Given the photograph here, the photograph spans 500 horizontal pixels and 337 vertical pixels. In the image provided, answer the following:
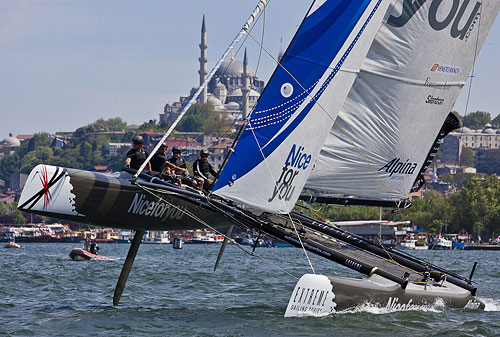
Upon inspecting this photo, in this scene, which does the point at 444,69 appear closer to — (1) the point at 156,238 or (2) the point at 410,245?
(2) the point at 410,245

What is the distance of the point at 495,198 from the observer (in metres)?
85.1

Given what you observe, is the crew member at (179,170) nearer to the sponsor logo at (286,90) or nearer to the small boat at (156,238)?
the sponsor logo at (286,90)

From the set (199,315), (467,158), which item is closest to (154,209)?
(199,315)

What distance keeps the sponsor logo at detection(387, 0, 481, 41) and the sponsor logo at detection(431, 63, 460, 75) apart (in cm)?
50

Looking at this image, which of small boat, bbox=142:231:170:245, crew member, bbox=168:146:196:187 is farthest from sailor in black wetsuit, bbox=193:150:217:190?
small boat, bbox=142:231:170:245

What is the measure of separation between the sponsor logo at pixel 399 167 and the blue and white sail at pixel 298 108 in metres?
3.07

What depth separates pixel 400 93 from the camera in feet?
52.1

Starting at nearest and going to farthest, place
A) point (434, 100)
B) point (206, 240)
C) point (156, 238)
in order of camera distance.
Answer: point (434, 100) → point (206, 240) → point (156, 238)

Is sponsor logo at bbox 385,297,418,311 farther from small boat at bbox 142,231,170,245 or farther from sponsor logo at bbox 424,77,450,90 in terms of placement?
small boat at bbox 142,231,170,245

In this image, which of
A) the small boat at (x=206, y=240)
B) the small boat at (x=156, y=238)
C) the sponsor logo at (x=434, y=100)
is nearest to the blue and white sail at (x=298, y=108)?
the sponsor logo at (x=434, y=100)

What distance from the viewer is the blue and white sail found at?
1309cm

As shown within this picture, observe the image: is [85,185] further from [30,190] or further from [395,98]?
[395,98]

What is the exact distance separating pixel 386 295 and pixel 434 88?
157 inches

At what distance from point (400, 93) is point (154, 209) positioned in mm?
4444
